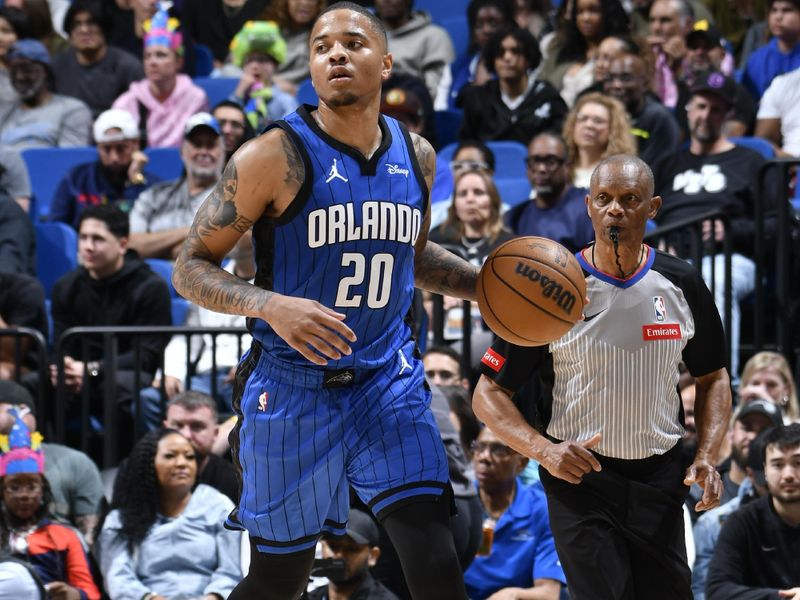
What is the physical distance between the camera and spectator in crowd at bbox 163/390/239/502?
307 inches

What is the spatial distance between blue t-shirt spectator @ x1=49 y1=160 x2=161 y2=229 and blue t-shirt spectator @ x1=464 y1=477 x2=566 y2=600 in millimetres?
4466

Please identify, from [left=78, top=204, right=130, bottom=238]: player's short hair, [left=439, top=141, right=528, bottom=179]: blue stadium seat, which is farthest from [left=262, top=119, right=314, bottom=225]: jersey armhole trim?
[left=439, top=141, right=528, bottom=179]: blue stadium seat

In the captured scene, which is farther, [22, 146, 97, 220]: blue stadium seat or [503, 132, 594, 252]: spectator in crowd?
[22, 146, 97, 220]: blue stadium seat

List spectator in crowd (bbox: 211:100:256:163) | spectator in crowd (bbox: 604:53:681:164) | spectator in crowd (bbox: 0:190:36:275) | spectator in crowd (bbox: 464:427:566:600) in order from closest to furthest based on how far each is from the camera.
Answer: spectator in crowd (bbox: 464:427:566:600) < spectator in crowd (bbox: 0:190:36:275) < spectator in crowd (bbox: 604:53:681:164) < spectator in crowd (bbox: 211:100:256:163)

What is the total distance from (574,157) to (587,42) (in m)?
2.02

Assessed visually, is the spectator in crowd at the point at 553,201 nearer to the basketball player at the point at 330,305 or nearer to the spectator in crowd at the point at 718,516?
the spectator in crowd at the point at 718,516

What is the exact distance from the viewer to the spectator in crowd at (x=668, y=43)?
1108 centimetres

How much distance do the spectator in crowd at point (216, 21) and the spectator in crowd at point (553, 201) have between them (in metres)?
4.94

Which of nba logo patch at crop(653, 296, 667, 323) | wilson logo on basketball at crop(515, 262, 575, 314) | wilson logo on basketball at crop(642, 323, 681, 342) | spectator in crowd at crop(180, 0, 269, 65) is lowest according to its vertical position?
wilson logo on basketball at crop(642, 323, 681, 342)

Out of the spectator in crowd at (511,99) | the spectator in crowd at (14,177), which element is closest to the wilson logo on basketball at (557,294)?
the spectator in crowd at (511,99)

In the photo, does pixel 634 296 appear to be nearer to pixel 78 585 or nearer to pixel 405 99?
pixel 78 585

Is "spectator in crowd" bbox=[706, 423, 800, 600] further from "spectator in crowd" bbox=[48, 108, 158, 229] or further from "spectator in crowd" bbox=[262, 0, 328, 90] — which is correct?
"spectator in crowd" bbox=[262, 0, 328, 90]

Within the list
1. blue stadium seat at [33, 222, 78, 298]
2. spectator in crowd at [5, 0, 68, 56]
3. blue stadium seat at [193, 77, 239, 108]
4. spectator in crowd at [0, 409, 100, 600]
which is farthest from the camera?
spectator in crowd at [5, 0, 68, 56]

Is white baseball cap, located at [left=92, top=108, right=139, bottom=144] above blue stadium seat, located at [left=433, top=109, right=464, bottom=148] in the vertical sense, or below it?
below
